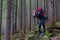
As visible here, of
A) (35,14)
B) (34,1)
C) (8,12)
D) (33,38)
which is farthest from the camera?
(34,1)

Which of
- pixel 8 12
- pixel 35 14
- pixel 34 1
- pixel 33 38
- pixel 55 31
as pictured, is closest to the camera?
pixel 33 38

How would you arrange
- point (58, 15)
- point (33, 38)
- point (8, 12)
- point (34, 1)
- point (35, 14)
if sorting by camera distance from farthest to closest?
point (34, 1) < point (58, 15) < point (35, 14) < point (8, 12) < point (33, 38)

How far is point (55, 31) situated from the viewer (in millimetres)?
9711

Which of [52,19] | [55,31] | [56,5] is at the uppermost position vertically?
[56,5]

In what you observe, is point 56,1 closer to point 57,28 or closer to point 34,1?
point 57,28

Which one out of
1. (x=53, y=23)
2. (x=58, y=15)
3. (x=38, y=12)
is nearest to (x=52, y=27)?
(x=53, y=23)

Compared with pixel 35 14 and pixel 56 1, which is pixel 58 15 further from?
pixel 35 14

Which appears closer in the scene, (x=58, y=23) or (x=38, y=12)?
(x=38, y=12)

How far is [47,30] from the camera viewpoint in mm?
9961

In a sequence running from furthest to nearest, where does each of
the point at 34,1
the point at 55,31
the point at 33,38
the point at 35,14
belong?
the point at 34,1 → the point at 55,31 → the point at 35,14 → the point at 33,38

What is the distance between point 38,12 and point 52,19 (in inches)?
71.2

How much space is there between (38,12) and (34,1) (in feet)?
56.3

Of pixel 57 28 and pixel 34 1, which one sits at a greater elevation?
pixel 34 1

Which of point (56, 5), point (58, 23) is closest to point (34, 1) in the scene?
point (56, 5)
